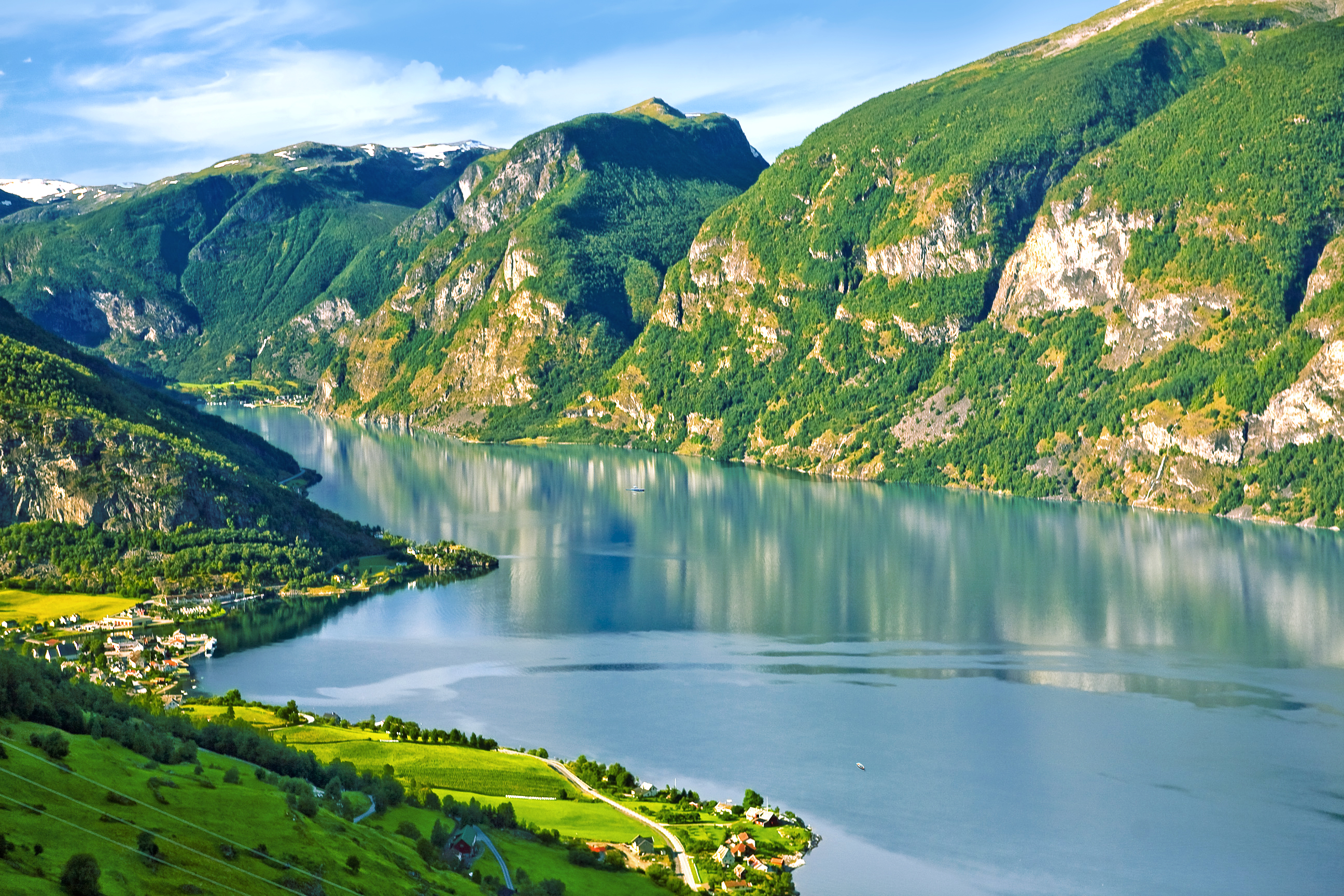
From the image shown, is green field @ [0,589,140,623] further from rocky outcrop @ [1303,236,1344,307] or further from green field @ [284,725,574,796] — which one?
rocky outcrop @ [1303,236,1344,307]

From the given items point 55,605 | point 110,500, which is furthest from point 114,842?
point 110,500

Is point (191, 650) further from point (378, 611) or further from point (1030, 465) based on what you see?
point (1030, 465)

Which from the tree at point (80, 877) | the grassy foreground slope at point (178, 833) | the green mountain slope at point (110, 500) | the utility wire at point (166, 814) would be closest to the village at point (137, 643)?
the green mountain slope at point (110, 500)

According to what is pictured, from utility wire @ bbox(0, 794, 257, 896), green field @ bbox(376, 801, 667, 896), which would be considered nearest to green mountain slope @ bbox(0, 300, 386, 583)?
green field @ bbox(376, 801, 667, 896)

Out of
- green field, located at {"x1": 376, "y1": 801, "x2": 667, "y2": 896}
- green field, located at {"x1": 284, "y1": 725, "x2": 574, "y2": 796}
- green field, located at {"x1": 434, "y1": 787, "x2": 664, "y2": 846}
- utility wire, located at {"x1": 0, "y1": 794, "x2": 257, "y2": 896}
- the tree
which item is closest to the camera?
the tree

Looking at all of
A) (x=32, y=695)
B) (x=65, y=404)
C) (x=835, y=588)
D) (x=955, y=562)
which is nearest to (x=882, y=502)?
(x=955, y=562)

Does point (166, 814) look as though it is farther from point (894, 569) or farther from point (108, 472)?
point (894, 569)
